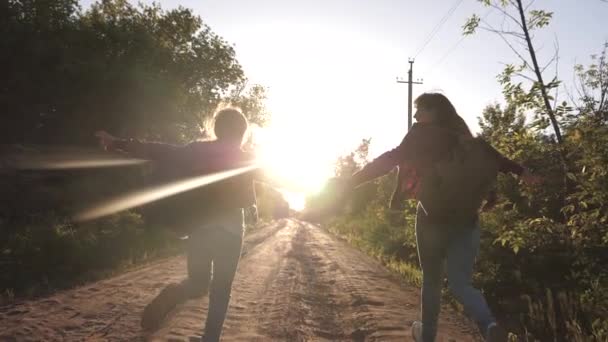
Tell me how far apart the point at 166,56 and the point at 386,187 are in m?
15.5

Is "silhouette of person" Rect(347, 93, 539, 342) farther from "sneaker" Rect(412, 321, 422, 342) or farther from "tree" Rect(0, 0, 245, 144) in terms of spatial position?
"tree" Rect(0, 0, 245, 144)

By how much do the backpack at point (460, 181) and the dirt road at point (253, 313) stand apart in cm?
252

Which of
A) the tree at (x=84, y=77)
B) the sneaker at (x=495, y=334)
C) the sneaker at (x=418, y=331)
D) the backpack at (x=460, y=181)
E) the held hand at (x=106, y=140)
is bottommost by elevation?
the sneaker at (x=418, y=331)

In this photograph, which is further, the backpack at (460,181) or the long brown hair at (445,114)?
the long brown hair at (445,114)

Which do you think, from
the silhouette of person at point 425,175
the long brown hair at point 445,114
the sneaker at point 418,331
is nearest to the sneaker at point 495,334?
the silhouette of person at point 425,175

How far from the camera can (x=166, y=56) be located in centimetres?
2675

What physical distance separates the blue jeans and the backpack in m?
0.10

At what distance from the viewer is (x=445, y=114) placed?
9.56ft

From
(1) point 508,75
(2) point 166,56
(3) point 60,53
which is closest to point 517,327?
(1) point 508,75

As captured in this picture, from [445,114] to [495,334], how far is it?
54.5 inches

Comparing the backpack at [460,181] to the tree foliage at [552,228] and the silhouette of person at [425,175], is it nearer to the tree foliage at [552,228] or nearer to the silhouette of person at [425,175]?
the silhouette of person at [425,175]

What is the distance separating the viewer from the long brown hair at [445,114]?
2.89 metres

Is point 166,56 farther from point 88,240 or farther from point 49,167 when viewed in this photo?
point 88,240

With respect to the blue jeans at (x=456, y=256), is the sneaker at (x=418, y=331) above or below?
below
